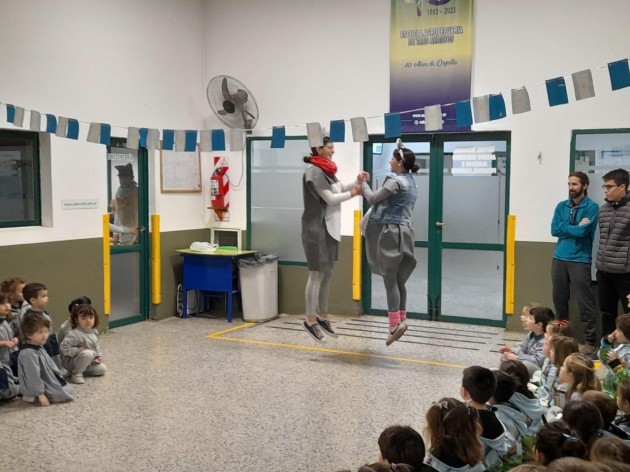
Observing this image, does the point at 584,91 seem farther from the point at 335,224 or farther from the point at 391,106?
the point at 391,106

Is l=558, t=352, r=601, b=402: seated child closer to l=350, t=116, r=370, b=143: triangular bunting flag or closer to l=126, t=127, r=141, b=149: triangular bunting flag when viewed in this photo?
l=350, t=116, r=370, b=143: triangular bunting flag

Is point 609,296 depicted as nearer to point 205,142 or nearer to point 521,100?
point 521,100

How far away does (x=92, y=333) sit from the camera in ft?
18.4

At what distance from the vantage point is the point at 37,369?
484cm

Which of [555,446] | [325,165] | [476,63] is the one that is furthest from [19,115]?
[555,446]

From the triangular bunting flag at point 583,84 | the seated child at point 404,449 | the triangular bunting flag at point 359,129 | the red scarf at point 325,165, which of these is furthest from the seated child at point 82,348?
the triangular bunting flag at point 583,84

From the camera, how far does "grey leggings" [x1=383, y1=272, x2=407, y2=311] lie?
19.0 feet

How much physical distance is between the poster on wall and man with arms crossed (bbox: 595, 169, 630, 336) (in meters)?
1.70

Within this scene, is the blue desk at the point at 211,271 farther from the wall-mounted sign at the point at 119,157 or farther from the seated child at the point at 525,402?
the seated child at the point at 525,402

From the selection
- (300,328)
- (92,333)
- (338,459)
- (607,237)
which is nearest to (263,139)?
(300,328)

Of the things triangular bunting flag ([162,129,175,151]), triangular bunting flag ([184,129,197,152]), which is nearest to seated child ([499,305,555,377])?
triangular bunting flag ([184,129,197,152])

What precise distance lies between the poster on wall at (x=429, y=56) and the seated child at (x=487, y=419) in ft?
14.3

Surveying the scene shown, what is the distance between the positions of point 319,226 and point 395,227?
2.13ft

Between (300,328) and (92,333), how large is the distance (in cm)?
240
